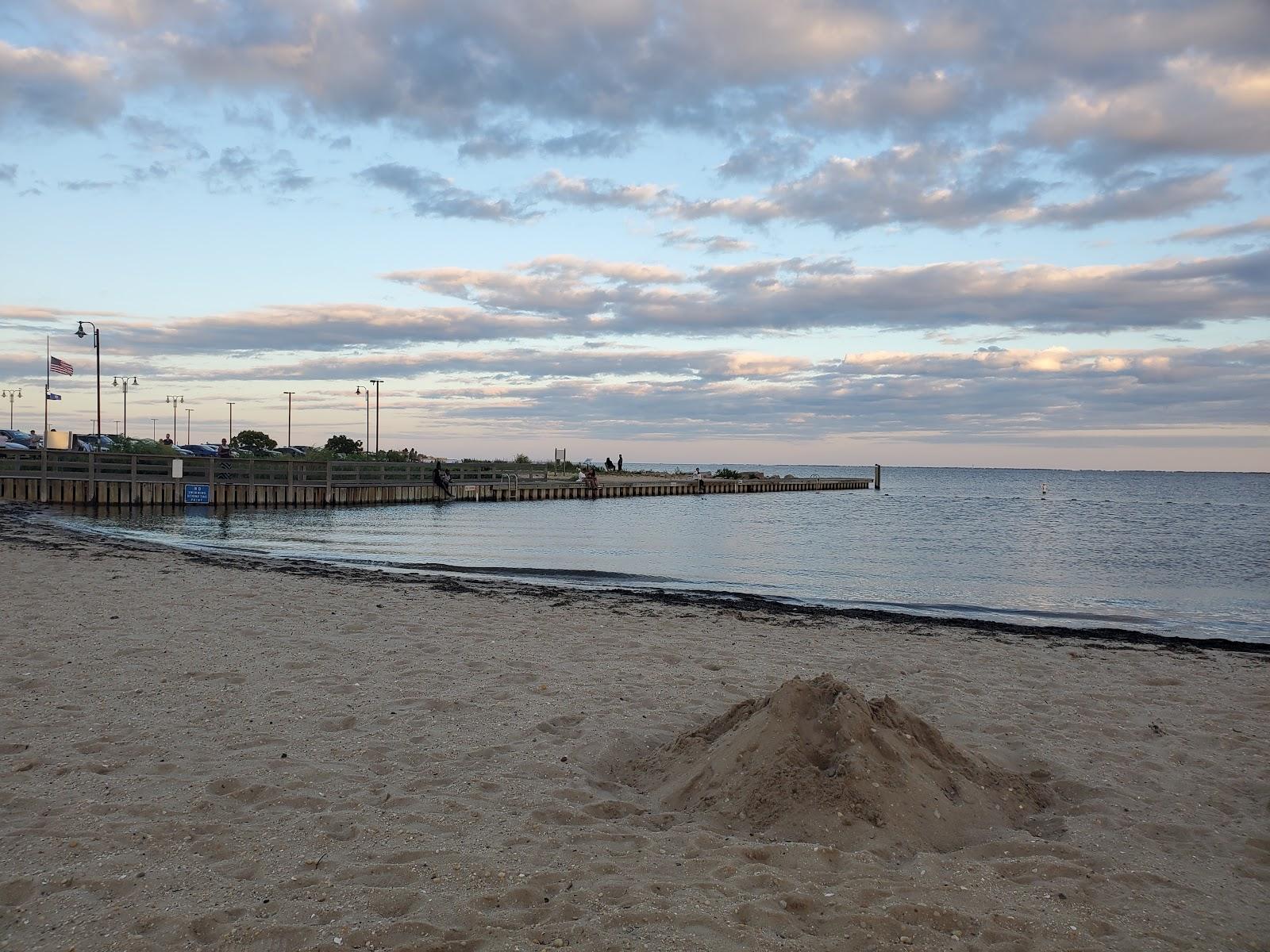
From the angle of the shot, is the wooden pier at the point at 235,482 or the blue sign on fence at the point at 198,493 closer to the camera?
the wooden pier at the point at 235,482

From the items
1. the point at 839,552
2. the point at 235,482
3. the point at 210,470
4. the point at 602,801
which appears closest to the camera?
the point at 602,801

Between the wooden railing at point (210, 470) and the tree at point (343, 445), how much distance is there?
30022mm

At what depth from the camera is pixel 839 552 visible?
89.0 feet

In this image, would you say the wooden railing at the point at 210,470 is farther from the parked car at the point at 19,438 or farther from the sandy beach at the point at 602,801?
the sandy beach at the point at 602,801

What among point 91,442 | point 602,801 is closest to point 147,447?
point 91,442

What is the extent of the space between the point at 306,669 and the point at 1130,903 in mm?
6734

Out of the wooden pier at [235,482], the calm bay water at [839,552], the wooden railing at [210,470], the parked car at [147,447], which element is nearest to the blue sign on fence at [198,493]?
the wooden pier at [235,482]

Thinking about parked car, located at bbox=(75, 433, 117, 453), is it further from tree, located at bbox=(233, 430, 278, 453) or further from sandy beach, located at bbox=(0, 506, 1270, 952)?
sandy beach, located at bbox=(0, 506, 1270, 952)

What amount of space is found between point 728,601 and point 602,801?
10.7 meters

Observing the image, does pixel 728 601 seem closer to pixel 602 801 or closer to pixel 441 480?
pixel 602 801

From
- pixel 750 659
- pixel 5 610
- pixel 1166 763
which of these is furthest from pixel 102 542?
pixel 1166 763

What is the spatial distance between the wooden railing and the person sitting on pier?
1.17 feet

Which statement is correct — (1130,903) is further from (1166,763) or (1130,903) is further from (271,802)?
(271,802)

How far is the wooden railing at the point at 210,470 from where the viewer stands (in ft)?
128
